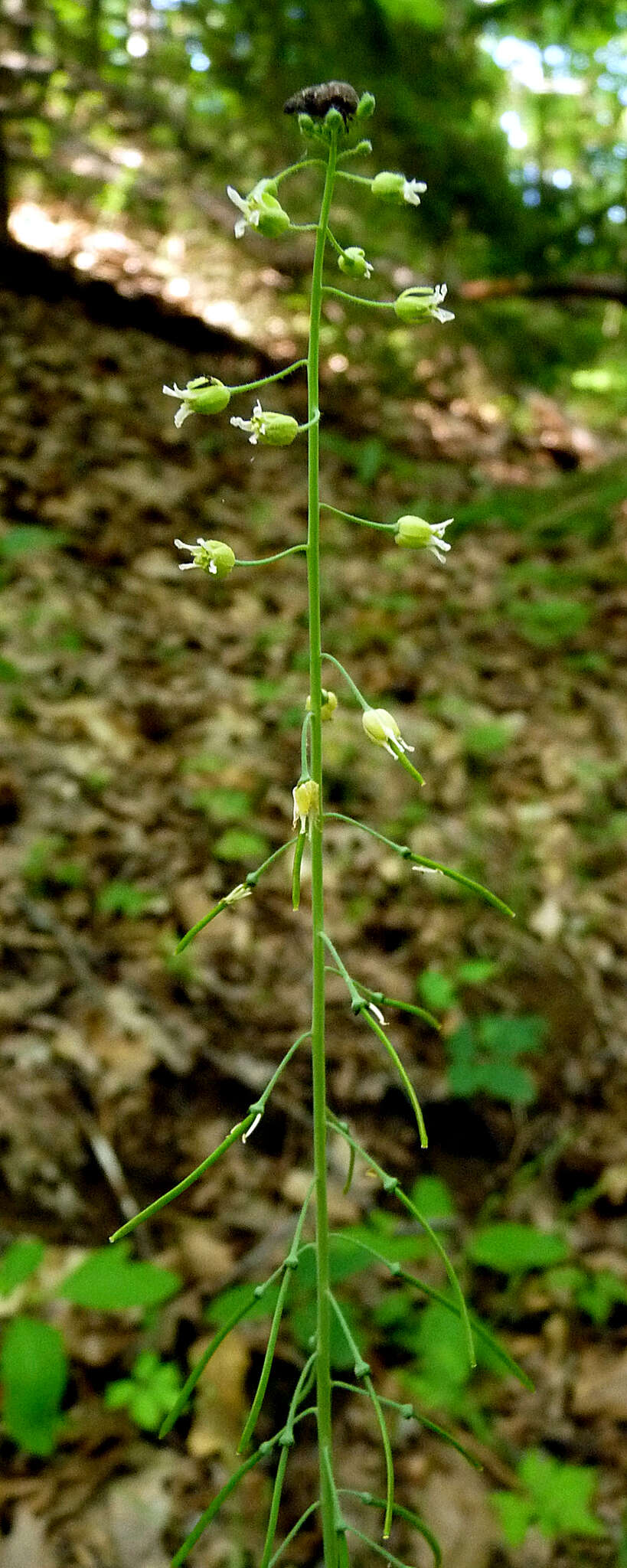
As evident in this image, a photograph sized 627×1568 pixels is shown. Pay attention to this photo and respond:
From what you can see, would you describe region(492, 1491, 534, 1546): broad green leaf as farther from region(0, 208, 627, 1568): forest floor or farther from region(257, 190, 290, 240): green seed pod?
region(257, 190, 290, 240): green seed pod

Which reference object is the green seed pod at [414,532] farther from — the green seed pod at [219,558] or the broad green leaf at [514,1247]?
the broad green leaf at [514,1247]

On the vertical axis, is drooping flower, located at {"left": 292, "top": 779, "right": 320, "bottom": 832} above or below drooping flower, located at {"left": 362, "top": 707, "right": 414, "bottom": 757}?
below

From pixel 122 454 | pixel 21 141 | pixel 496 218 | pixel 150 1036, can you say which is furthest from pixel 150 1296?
pixel 21 141

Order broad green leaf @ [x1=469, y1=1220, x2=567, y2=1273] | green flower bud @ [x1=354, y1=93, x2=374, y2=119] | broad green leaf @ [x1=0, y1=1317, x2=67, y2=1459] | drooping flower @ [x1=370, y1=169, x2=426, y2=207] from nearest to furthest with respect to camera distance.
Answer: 1. green flower bud @ [x1=354, y1=93, x2=374, y2=119]
2. drooping flower @ [x1=370, y1=169, x2=426, y2=207]
3. broad green leaf @ [x1=0, y1=1317, x2=67, y2=1459]
4. broad green leaf @ [x1=469, y1=1220, x2=567, y2=1273]

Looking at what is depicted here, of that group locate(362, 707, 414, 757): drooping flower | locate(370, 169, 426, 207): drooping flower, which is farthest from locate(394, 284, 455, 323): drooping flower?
locate(362, 707, 414, 757): drooping flower

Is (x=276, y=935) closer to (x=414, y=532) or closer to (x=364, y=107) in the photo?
(x=414, y=532)

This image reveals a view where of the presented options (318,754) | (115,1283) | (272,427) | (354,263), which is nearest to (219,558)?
(272,427)
